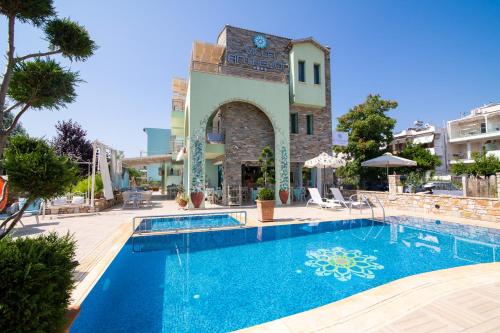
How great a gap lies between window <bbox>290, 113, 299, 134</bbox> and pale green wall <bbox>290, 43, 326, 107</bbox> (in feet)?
3.44

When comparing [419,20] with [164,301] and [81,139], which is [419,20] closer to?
[164,301]

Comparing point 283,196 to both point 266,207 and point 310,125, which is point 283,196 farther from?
point 310,125

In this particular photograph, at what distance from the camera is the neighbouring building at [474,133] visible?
3544cm

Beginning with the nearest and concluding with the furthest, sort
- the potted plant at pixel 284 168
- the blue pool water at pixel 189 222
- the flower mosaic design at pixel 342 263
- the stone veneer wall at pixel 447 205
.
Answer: the flower mosaic design at pixel 342 263, the stone veneer wall at pixel 447 205, the blue pool water at pixel 189 222, the potted plant at pixel 284 168

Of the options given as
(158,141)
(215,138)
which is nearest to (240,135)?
(215,138)

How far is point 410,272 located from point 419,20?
561 inches

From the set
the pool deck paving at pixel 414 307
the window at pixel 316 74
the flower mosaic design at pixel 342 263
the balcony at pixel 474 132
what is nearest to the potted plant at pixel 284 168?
the window at pixel 316 74

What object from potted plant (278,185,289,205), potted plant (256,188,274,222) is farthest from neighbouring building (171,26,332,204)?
potted plant (256,188,274,222)

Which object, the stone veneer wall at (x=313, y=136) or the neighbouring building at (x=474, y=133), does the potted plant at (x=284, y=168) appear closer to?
the stone veneer wall at (x=313, y=136)

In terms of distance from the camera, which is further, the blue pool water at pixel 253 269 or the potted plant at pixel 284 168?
the potted plant at pixel 284 168

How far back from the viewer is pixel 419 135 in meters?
44.3

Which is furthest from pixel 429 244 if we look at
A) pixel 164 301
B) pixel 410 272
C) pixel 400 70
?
pixel 400 70

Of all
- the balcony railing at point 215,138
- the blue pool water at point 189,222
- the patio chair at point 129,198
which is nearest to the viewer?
the blue pool water at point 189,222

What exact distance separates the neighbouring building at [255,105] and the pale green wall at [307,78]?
7 cm
